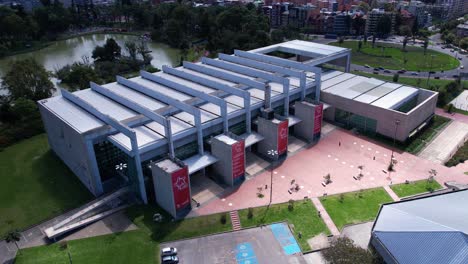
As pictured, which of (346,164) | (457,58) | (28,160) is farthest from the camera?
(457,58)

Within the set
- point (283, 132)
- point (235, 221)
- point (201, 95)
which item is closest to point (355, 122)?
point (283, 132)

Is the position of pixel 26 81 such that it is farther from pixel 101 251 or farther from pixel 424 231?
pixel 424 231

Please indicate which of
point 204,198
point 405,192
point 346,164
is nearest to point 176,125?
point 204,198

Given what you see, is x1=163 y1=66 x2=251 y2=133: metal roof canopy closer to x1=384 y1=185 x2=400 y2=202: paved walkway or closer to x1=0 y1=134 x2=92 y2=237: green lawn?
x1=384 y1=185 x2=400 y2=202: paved walkway

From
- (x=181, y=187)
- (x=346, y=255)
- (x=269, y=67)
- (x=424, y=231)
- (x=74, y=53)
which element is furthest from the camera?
(x=74, y=53)

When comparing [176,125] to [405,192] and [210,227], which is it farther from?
[405,192]
